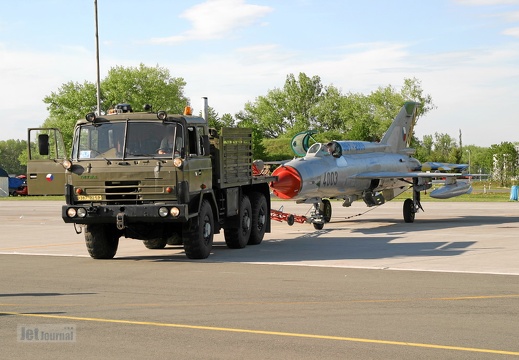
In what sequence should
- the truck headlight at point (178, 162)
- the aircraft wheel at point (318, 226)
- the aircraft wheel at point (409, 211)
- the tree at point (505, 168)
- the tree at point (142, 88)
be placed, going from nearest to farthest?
the truck headlight at point (178, 162) < the aircraft wheel at point (318, 226) < the aircraft wheel at point (409, 211) < the tree at point (505, 168) < the tree at point (142, 88)

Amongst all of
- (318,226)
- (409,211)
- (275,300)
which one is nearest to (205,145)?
(275,300)

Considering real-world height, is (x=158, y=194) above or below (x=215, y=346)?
above

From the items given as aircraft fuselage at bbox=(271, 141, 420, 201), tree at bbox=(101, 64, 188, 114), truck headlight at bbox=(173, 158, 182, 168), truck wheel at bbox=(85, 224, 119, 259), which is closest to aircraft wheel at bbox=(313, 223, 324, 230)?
aircraft fuselage at bbox=(271, 141, 420, 201)

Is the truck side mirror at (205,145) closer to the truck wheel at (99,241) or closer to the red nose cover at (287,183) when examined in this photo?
the truck wheel at (99,241)

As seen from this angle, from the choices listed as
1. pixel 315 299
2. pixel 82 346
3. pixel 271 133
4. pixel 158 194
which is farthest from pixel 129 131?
pixel 271 133

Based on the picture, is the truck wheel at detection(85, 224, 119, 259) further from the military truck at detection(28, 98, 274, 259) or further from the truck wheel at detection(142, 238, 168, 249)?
the truck wheel at detection(142, 238, 168, 249)

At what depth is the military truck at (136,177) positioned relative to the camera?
17203mm

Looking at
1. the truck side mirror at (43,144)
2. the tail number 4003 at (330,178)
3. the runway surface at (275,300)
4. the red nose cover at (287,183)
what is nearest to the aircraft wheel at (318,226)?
the tail number 4003 at (330,178)

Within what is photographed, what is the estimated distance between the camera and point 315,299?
12203 millimetres

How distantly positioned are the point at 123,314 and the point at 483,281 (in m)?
6.54

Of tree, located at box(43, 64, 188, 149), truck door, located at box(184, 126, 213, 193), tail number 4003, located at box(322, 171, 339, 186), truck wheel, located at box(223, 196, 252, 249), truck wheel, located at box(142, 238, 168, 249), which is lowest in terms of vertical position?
truck wheel, located at box(142, 238, 168, 249)

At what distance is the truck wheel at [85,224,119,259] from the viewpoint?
60.4ft

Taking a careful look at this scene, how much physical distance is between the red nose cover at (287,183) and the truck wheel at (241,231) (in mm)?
3988

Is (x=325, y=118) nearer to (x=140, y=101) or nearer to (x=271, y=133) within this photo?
(x=271, y=133)
